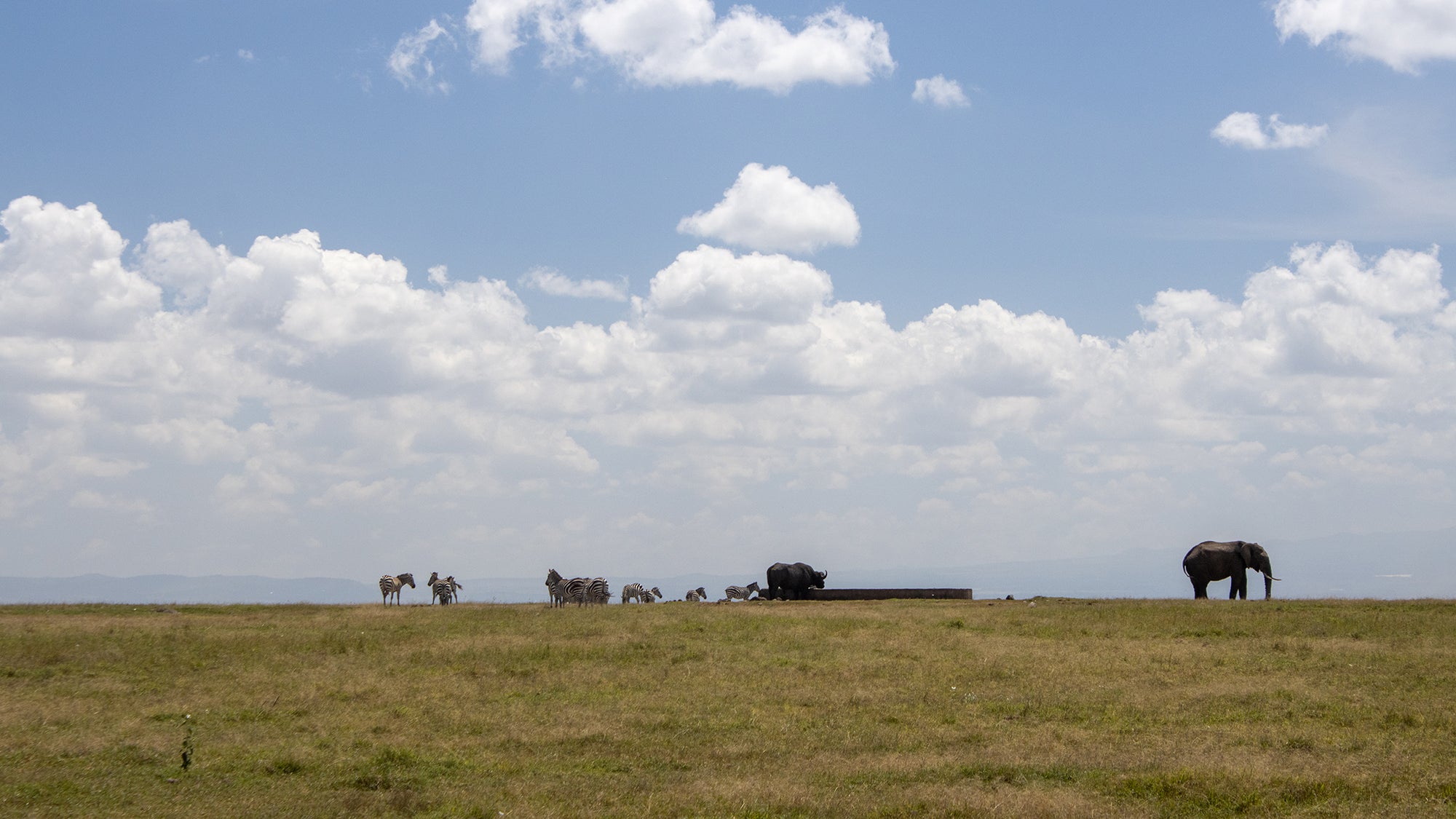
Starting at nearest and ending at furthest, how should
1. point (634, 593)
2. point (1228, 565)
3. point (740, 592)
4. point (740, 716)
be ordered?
point (740, 716) < point (1228, 565) < point (634, 593) < point (740, 592)

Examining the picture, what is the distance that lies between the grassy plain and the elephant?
11.9 meters

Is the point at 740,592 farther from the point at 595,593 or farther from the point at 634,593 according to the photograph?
the point at 595,593

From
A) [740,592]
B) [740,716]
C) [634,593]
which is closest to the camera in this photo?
[740,716]

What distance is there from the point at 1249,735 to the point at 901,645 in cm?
1268

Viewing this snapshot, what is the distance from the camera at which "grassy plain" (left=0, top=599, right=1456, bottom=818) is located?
15.8 m

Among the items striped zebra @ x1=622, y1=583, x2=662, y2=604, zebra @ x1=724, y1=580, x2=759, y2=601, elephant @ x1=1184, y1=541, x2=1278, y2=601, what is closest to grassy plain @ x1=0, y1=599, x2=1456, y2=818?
elephant @ x1=1184, y1=541, x2=1278, y2=601

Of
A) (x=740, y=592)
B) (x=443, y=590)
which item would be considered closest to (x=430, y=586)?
(x=443, y=590)

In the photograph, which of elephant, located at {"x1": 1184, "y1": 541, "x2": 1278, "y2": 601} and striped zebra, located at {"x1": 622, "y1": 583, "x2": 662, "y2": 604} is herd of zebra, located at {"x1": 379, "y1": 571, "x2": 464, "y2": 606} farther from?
elephant, located at {"x1": 1184, "y1": 541, "x2": 1278, "y2": 601}

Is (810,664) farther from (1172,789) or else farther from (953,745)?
(1172,789)

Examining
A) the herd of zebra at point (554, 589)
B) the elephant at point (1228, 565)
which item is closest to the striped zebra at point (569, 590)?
the herd of zebra at point (554, 589)

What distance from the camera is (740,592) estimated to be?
223 ft

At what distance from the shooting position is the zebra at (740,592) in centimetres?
6674

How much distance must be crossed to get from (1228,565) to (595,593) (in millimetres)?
27802

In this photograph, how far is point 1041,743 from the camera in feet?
63.6
